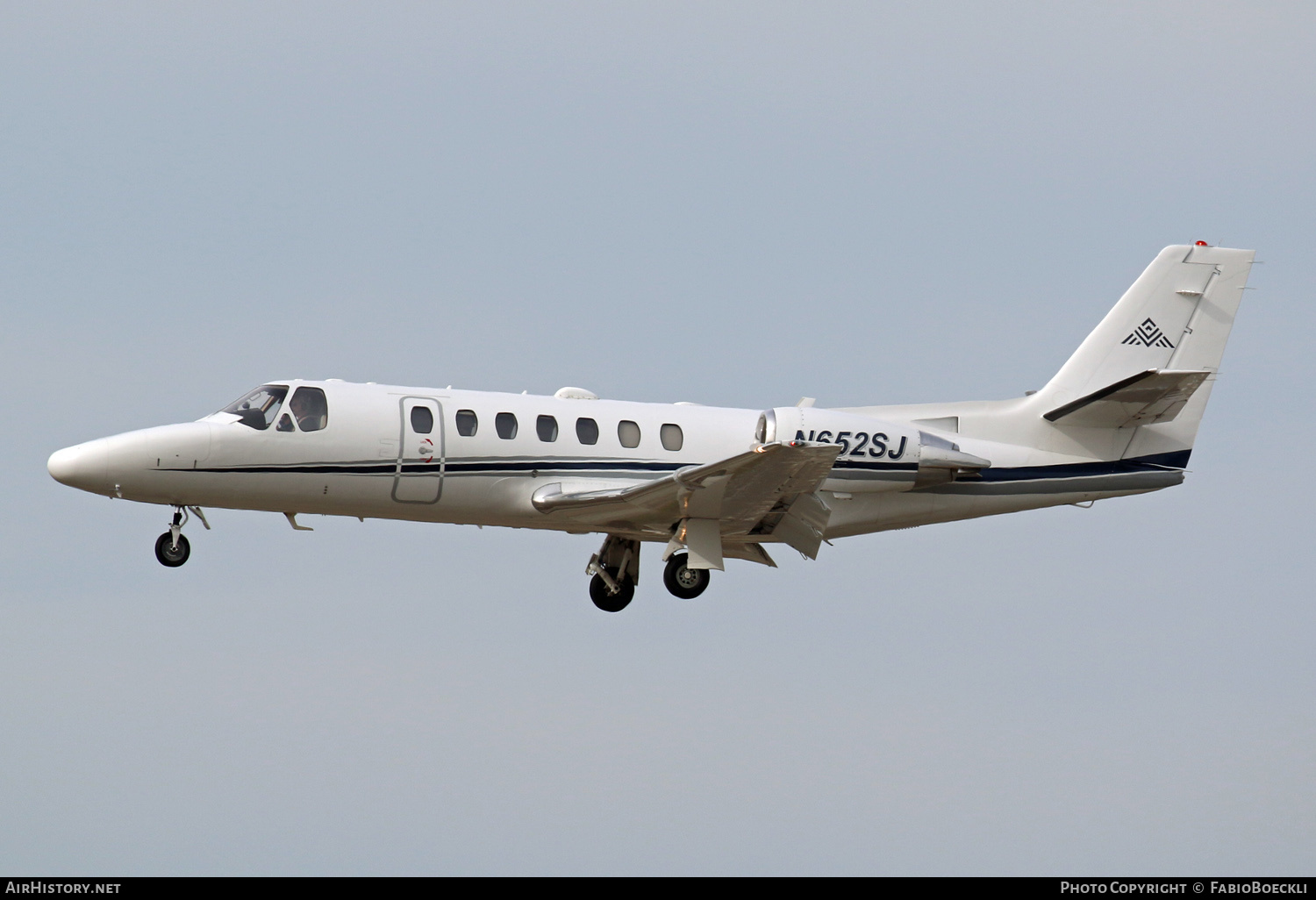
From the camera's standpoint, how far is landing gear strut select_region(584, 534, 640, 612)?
2678cm

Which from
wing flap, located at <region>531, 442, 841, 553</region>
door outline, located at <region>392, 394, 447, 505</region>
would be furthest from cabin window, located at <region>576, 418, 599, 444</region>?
door outline, located at <region>392, 394, 447, 505</region>

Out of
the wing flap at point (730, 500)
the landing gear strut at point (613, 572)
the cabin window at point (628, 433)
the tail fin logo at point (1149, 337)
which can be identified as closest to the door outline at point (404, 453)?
the wing flap at point (730, 500)

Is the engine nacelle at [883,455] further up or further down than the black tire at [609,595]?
further up

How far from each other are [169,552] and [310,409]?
9.39ft

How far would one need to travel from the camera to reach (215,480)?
23109mm

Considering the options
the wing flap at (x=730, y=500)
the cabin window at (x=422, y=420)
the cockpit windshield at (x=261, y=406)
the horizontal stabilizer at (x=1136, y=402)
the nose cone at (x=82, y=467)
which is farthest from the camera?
the horizontal stabilizer at (x=1136, y=402)

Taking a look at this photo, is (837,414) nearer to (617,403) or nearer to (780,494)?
(780,494)

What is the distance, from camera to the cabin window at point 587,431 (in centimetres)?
2438

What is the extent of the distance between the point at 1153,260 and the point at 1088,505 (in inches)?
175

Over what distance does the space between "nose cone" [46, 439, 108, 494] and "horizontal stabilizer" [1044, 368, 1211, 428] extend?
A: 14.8 meters

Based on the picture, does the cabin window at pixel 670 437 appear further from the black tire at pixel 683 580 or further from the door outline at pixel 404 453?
the door outline at pixel 404 453

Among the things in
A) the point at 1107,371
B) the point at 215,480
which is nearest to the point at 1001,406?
the point at 1107,371

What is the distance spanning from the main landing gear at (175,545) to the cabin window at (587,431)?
568cm

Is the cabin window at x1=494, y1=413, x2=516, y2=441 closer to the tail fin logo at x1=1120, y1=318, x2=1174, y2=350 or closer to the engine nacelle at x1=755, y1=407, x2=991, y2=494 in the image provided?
the engine nacelle at x1=755, y1=407, x2=991, y2=494
